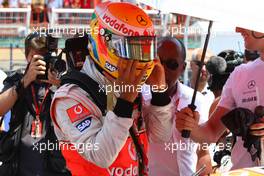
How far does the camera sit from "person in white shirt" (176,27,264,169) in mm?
2945

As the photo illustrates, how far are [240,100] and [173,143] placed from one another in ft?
1.85

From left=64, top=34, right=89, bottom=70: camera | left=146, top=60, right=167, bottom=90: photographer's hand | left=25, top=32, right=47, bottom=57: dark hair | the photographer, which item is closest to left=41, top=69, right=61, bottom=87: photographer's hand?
the photographer

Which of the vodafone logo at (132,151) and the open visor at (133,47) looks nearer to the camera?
the open visor at (133,47)

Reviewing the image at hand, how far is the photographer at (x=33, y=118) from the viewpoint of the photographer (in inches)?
145

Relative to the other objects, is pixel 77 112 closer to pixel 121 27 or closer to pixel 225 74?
pixel 121 27

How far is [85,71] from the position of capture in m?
2.56

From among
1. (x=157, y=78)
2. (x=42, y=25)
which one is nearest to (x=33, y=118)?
(x=157, y=78)

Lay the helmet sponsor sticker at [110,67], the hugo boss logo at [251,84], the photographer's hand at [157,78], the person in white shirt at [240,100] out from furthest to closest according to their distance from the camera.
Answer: the hugo boss logo at [251,84] < the person in white shirt at [240,100] < the photographer's hand at [157,78] < the helmet sponsor sticker at [110,67]

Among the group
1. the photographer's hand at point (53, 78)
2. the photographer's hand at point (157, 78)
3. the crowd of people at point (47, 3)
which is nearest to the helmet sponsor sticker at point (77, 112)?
the photographer's hand at point (157, 78)

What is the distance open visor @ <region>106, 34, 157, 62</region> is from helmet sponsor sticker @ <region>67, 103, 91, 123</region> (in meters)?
0.26

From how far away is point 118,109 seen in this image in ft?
7.64

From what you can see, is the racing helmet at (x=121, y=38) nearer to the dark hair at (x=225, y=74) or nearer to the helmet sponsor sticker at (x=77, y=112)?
the helmet sponsor sticker at (x=77, y=112)

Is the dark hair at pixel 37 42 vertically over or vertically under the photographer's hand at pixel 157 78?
under

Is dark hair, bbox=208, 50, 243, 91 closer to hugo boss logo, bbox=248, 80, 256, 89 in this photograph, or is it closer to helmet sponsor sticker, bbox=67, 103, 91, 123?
hugo boss logo, bbox=248, 80, 256, 89
